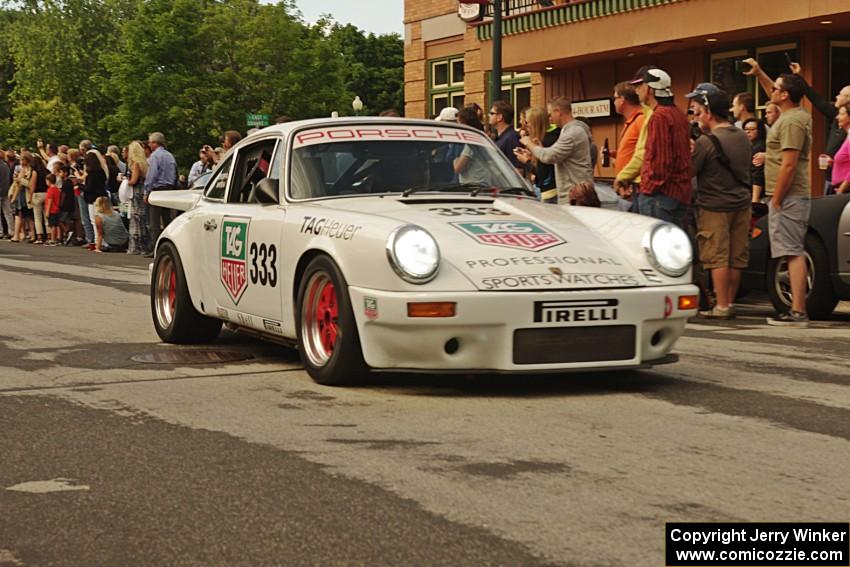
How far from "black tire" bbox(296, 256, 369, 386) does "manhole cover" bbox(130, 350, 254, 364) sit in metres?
1.08

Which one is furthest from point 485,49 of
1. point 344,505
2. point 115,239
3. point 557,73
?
point 344,505

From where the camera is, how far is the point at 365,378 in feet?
23.1

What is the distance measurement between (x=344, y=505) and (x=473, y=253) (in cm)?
242

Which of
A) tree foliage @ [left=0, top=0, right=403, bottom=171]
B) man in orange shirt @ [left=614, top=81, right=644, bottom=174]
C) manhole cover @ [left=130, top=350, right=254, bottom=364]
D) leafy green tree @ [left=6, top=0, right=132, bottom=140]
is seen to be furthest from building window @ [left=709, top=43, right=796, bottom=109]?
leafy green tree @ [left=6, top=0, right=132, bottom=140]

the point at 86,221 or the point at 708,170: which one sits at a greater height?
Answer: the point at 708,170

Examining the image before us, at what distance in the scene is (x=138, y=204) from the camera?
874 inches

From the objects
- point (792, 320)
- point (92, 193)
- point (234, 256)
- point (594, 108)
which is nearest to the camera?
point (234, 256)

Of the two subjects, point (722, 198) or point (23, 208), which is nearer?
point (722, 198)

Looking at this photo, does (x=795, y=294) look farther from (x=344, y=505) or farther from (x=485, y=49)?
(x=485, y=49)

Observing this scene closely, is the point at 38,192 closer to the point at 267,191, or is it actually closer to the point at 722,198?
the point at 722,198

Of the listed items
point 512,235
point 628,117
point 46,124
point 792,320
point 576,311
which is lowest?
point 792,320

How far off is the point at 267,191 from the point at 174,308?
1.59 meters

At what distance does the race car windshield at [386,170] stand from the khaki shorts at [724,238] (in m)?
3.51

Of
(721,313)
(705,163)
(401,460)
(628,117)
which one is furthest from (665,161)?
(401,460)
